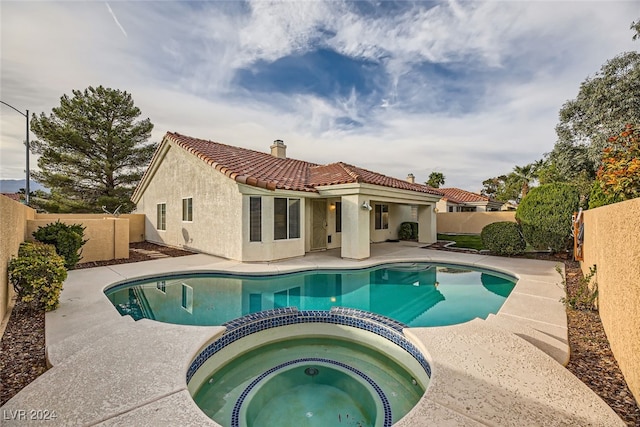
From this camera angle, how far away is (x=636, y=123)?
19797 mm

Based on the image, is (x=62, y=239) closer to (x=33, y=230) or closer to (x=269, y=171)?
(x=33, y=230)

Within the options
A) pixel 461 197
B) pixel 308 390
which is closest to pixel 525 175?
pixel 461 197

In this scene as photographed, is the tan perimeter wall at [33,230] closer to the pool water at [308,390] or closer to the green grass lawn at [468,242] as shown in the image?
the pool water at [308,390]

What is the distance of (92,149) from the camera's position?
2892cm

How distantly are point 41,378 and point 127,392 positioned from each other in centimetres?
142

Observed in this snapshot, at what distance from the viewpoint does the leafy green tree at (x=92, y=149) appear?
87.9 ft

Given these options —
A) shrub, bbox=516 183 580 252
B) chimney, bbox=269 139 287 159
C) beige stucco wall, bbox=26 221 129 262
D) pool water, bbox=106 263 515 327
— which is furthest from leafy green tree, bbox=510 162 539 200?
beige stucco wall, bbox=26 221 129 262

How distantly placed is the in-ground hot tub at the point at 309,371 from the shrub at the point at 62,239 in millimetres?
9660

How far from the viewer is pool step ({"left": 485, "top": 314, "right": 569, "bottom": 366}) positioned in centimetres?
510

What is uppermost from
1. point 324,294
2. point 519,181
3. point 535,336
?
point 519,181

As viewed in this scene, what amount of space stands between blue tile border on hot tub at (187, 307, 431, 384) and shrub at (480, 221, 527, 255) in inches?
485

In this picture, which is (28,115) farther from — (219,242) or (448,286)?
(448,286)

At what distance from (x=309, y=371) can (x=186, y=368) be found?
2.28 metres

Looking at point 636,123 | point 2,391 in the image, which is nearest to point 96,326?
point 2,391
